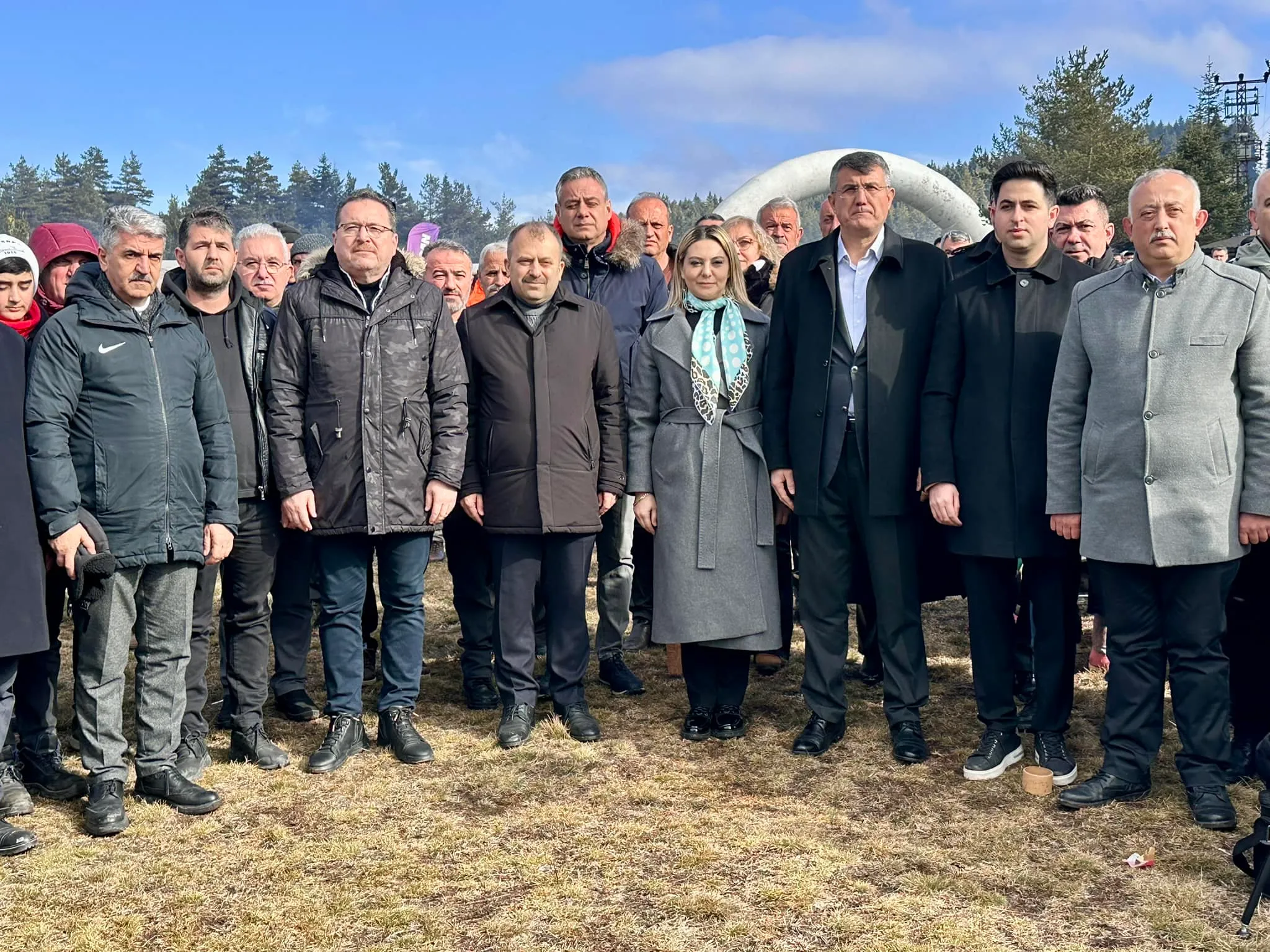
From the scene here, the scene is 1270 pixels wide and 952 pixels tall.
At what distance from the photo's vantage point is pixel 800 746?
482 centimetres

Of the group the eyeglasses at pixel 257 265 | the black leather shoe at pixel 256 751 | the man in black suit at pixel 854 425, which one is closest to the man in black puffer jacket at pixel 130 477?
the black leather shoe at pixel 256 751

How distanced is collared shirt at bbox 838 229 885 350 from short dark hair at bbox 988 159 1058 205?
51 centimetres

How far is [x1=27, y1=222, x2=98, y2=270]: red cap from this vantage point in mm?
5449

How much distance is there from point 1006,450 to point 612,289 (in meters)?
2.17

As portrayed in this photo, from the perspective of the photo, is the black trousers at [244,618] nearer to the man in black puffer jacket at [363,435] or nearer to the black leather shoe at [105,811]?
the man in black puffer jacket at [363,435]

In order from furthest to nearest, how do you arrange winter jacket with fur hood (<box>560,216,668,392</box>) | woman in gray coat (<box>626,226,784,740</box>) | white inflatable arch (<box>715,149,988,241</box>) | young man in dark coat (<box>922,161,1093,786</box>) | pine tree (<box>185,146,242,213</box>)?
pine tree (<box>185,146,242,213</box>)
white inflatable arch (<box>715,149,988,241</box>)
winter jacket with fur hood (<box>560,216,668,392</box>)
woman in gray coat (<box>626,226,784,740</box>)
young man in dark coat (<box>922,161,1093,786</box>)

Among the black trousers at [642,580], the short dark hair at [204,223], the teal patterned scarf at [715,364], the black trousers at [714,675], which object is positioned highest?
the short dark hair at [204,223]

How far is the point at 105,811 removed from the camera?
4.06 meters

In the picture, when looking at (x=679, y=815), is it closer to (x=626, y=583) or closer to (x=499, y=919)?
(x=499, y=919)

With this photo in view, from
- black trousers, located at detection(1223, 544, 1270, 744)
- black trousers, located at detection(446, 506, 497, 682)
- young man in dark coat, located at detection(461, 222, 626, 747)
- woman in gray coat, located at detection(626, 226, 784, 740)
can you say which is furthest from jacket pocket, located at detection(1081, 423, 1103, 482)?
black trousers, located at detection(446, 506, 497, 682)

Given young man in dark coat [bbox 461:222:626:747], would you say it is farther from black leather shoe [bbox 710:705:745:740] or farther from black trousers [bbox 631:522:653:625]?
black trousers [bbox 631:522:653:625]

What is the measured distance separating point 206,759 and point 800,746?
2.45m

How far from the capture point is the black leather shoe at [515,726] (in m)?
4.92

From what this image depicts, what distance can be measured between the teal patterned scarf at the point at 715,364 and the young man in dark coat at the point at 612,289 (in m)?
0.61
